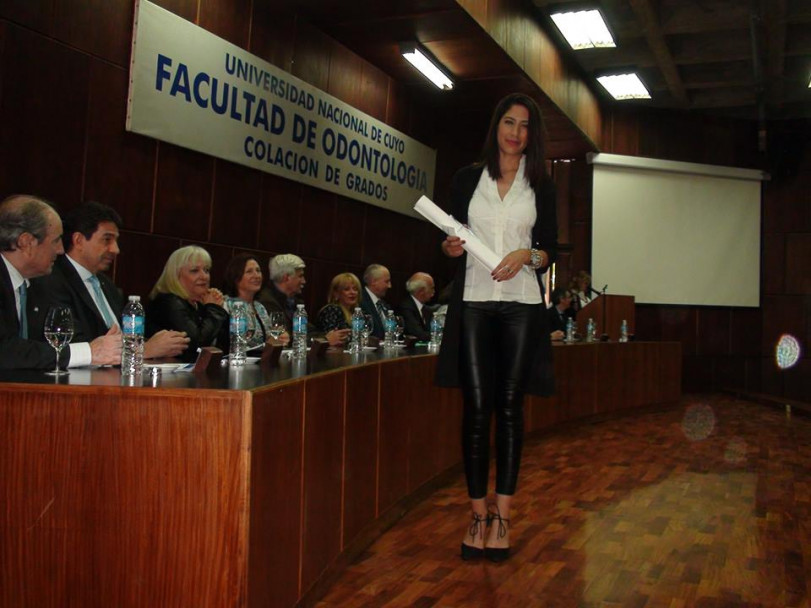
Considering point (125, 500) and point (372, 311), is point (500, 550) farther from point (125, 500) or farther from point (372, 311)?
point (372, 311)

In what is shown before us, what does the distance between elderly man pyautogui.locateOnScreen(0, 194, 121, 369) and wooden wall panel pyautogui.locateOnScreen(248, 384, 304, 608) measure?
528mm

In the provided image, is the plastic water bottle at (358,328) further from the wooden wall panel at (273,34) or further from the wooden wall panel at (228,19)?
the wooden wall panel at (273,34)

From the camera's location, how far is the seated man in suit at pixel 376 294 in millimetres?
4973

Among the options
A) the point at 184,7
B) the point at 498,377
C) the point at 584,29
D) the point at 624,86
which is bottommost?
the point at 498,377

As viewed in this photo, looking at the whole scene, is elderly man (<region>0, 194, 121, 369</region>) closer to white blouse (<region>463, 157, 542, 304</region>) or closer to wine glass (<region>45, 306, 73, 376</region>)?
wine glass (<region>45, 306, 73, 376</region>)

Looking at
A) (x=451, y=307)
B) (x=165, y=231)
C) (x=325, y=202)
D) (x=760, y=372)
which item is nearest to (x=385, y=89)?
(x=325, y=202)

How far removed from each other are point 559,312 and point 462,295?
4672 mm

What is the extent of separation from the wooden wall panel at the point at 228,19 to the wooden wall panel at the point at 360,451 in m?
2.56

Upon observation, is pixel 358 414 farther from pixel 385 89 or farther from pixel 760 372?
pixel 760 372

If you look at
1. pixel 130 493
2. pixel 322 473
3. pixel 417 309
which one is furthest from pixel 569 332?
pixel 130 493

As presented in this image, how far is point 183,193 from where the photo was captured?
4.12 metres

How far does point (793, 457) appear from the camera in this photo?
469 cm

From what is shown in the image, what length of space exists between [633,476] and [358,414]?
81.7 inches

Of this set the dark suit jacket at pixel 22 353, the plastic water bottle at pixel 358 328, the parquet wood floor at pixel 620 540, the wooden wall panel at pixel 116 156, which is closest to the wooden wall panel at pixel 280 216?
the wooden wall panel at pixel 116 156
